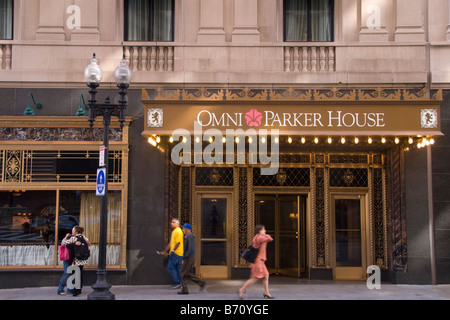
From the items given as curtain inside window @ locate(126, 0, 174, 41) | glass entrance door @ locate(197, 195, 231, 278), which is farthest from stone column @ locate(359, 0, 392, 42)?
glass entrance door @ locate(197, 195, 231, 278)

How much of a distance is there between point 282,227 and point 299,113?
14.7 ft

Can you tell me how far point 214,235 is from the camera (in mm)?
15906

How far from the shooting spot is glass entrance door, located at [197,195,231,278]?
15.9 metres

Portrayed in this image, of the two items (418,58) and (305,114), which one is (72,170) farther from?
(418,58)

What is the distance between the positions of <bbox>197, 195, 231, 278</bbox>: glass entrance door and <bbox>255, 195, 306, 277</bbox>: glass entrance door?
3.52 feet

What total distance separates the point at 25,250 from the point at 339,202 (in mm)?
8750

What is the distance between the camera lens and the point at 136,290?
1373 centimetres

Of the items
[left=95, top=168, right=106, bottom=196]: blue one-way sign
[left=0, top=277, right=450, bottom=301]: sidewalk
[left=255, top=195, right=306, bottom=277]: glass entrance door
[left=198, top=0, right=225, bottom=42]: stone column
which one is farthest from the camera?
[left=255, top=195, right=306, bottom=277]: glass entrance door

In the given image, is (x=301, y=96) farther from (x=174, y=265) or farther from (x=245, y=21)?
(x=174, y=265)

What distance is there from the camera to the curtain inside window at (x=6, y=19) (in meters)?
Answer: 15.4
